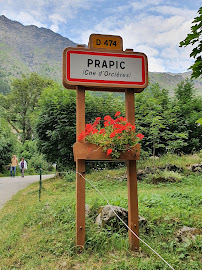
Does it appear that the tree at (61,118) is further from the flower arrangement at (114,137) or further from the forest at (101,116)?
the flower arrangement at (114,137)

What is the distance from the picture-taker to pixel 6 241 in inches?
155

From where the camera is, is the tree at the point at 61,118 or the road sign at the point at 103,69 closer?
the road sign at the point at 103,69

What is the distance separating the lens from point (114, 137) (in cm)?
335

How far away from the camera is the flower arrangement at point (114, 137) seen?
3352mm

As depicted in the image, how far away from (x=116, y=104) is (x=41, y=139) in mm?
4076

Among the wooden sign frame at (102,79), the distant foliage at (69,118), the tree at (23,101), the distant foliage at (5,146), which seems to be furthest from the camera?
the tree at (23,101)

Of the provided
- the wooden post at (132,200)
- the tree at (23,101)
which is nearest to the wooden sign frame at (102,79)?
the wooden post at (132,200)

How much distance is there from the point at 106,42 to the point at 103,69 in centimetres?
48

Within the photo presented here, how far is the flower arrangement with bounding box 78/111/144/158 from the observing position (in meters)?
3.35

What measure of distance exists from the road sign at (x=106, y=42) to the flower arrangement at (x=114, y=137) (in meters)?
1.19

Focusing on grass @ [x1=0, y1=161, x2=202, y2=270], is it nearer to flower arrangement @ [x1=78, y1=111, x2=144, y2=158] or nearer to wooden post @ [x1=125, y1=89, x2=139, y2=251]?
wooden post @ [x1=125, y1=89, x2=139, y2=251]

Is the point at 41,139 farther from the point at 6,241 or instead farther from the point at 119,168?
the point at 6,241

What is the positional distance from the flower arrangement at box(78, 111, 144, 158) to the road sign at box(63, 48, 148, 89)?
64 centimetres

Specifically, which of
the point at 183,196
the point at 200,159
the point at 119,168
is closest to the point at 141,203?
the point at 183,196
